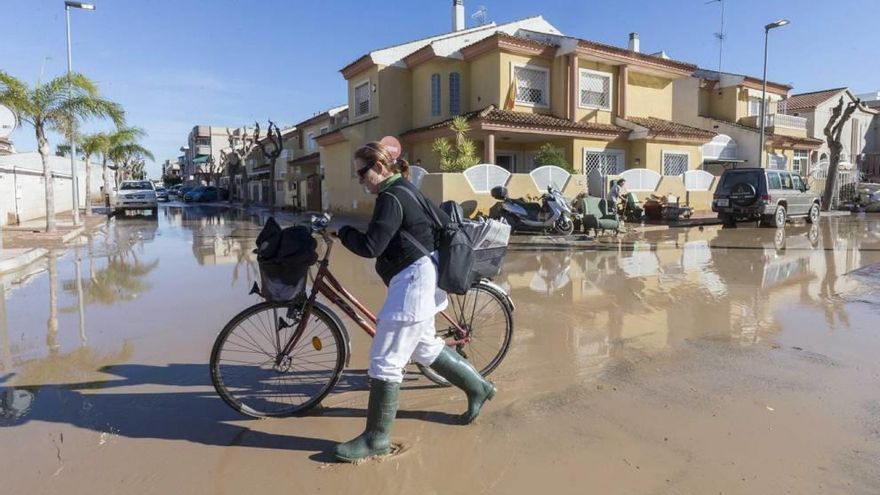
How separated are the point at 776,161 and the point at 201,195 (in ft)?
143

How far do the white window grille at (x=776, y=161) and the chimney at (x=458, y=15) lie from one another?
54.7 ft

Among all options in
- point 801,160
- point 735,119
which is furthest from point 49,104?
point 801,160

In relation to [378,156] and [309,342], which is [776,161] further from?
[378,156]

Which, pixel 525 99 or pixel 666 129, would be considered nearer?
pixel 525 99

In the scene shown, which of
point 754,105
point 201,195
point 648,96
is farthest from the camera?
point 201,195

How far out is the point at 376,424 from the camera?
122 inches

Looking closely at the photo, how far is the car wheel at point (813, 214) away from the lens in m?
18.5

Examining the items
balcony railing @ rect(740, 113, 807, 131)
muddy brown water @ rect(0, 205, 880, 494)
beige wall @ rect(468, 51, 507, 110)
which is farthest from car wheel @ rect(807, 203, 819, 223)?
muddy brown water @ rect(0, 205, 880, 494)

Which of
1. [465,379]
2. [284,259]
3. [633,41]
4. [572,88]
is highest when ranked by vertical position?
[633,41]

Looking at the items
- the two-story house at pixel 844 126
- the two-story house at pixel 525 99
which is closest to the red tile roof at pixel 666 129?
the two-story house at pixel 525 99

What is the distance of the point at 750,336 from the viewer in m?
5.44

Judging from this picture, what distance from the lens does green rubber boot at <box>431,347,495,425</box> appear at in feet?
11.2

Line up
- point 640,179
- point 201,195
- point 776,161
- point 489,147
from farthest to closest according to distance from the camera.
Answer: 1. point 201,195
2. point 776,161
3. point 640,179
4. point 489,147

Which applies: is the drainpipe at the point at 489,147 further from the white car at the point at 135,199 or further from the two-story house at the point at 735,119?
the white car at the point at 135,199
